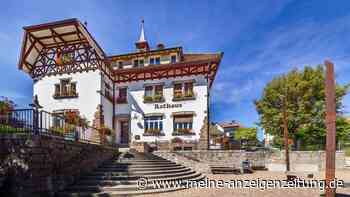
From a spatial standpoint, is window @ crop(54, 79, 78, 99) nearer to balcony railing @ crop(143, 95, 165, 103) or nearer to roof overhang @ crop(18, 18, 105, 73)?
roof overhang @ crop(18, 18, 105, 73)

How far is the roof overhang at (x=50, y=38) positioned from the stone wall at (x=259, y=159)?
10.1 m

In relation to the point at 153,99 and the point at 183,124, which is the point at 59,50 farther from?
the point at 183,124

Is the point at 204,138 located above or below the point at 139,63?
below

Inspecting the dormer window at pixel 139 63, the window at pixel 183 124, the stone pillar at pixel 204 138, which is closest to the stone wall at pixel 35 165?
the window at pixel 183 124

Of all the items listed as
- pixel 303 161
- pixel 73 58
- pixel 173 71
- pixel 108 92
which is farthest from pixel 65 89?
pixel 303 161

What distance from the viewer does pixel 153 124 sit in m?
20.7

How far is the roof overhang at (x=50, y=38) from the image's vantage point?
1822 cm

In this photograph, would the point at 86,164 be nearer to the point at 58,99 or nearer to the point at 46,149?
the point at 46,149

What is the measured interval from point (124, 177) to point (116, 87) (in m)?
12.5

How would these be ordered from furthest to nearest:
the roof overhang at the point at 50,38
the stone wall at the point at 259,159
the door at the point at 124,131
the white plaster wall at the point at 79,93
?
1. the door at the point at 124,131
2. the white plaster wall at the point at 79,93
3. the roof overhang at the point at 50,38
4. the stone wall at the point at 259,159

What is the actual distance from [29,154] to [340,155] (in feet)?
65.2

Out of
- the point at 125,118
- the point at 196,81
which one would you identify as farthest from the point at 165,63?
the point at 125,118

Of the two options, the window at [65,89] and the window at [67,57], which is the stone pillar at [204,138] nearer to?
the window at [65,89]

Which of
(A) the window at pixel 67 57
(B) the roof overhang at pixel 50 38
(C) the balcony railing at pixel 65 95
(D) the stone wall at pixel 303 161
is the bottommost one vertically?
(D) the stone wall at pixel 303 161
